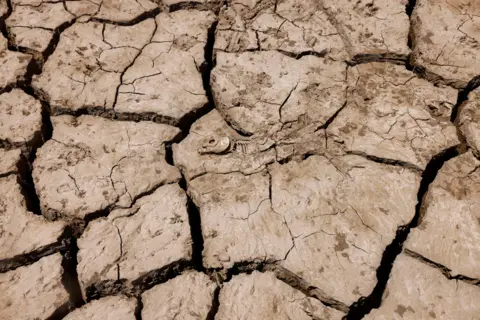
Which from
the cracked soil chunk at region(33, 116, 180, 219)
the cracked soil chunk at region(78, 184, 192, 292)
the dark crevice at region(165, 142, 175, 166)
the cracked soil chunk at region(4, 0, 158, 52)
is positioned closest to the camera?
the cracked soil chunk at region(78, 184, 192, 292)

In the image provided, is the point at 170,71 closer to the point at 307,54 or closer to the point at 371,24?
the point at 307,54

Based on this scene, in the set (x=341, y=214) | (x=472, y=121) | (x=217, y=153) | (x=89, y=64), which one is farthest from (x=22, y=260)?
(x=472, y=121)

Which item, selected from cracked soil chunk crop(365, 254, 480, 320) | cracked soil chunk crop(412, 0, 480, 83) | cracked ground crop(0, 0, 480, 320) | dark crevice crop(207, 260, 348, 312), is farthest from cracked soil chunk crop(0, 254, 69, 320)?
cracked soil chunk crop(412, 0, 480, 83)

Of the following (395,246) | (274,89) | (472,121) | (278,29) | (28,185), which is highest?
(278,29)

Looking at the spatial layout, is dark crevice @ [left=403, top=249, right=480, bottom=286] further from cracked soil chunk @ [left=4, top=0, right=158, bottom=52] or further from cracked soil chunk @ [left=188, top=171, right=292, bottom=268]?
cracked soil chunk @ [left=4, top=0, right=158, bottom=52]

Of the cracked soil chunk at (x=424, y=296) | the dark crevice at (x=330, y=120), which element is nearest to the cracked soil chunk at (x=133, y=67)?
the dark crevice at (x=330, y=120)
